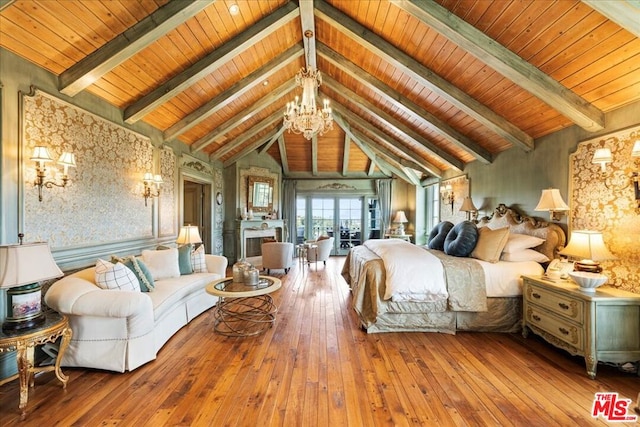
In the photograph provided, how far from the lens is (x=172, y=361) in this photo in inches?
102

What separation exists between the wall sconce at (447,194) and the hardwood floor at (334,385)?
135 inches

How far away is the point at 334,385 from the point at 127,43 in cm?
357

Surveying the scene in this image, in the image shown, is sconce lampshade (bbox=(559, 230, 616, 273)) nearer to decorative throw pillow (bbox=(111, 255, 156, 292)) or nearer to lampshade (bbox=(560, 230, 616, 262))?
lampshade (bbox=(560, 230, 616, 262))

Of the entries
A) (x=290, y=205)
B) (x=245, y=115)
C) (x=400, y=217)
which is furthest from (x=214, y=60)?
(x=400, y=217)

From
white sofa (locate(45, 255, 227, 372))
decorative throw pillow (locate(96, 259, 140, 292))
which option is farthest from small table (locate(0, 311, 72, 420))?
decorative throw pillow (locate(96, 259, 140, 292))

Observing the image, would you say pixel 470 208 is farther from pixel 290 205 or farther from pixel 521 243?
pixel 290 205

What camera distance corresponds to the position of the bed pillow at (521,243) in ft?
10.8

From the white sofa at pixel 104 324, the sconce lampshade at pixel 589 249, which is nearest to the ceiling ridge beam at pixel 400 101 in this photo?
the sconce lampshade at pixel 589 249

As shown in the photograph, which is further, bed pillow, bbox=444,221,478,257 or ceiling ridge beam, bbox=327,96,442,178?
ceiling ridge beam, bbox=327,96,442,178

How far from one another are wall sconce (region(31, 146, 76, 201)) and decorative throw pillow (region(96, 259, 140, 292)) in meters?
0.82

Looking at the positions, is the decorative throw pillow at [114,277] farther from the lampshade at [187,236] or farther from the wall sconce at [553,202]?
the wall sconce at [553,202]

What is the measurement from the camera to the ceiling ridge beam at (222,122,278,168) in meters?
6.92

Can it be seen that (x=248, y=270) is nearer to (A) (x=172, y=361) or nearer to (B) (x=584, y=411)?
(A) (x=172, y=361)

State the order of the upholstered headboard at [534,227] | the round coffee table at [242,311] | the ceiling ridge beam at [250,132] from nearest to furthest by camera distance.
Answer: the round coffee table at [242,311] < the upholstered headboard at [534,227] < the ceiling ridge beam at [250,132]
